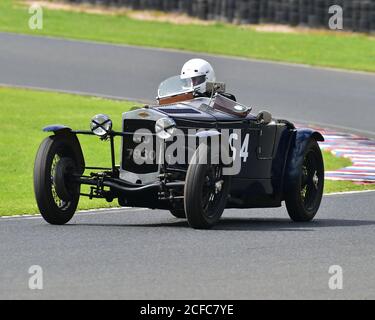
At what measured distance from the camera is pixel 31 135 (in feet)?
61.3

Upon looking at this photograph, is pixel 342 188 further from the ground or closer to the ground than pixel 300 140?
closer to the ground

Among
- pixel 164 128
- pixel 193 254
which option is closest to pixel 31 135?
pixel 164 128

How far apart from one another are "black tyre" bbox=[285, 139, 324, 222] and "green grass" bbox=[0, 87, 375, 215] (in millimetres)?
2164

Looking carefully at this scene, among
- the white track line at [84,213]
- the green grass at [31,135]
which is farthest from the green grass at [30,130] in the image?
the white track line at [84,213]

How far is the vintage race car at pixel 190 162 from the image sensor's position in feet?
35.7

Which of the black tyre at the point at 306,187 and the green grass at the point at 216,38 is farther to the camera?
the green grass at the point at 216,38

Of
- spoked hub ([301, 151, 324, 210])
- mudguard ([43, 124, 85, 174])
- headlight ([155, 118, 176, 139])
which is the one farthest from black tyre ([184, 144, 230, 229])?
spoked hub ([301, 151, 324, 210])

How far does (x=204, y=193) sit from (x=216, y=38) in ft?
60.9

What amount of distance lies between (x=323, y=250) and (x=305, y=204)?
2036 millimetres

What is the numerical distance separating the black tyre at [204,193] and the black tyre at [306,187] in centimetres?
96

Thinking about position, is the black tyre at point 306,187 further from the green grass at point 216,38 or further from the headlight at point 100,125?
the green grass at point 216,38
